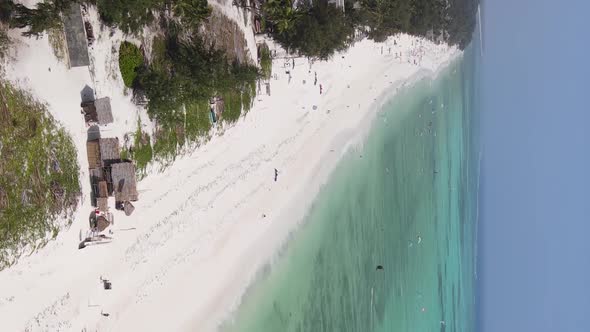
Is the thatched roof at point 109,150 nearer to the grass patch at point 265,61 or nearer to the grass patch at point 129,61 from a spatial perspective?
the grass patch at point 129,61

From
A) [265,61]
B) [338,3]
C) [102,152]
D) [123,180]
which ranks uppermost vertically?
[338,3]

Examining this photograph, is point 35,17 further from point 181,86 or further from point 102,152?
point 181,86

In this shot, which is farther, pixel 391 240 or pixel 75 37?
pixel 391 240

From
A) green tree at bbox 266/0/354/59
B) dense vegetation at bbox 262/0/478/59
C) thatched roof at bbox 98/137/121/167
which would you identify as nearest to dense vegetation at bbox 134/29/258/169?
thatched roof at bbox 98/137/121/167

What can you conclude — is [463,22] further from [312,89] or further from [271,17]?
[271,17]

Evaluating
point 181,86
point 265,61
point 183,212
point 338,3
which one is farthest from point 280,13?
point 183,212

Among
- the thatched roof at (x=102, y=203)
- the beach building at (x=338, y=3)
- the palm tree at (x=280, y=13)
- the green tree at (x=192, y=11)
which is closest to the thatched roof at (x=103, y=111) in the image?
the thatched roof at (x=102, y=203)
